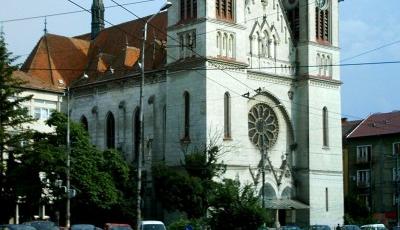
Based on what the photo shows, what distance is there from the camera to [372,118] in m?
91.2

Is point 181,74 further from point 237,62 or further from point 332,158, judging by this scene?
point 332,158

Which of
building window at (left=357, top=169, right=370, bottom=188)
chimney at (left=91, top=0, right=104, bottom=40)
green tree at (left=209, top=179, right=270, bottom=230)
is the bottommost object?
green tree at (left=209, top=179, right=270, bottom=230)

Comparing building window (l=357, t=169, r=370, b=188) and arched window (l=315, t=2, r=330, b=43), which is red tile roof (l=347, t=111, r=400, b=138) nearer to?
building window (l=357, t=169, r=370, b=188)

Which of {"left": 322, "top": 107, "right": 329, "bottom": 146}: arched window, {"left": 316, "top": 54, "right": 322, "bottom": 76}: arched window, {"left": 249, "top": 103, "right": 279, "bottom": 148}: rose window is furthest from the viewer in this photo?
{"left": 316, "top": 54, "right": 322, "bottom": 76}: arched window

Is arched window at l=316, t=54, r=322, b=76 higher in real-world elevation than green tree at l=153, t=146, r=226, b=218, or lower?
higher

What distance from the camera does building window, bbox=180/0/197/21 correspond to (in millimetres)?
65938

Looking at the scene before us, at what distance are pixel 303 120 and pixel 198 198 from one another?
1613 centimetres

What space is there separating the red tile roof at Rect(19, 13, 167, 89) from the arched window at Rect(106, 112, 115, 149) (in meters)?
3.62

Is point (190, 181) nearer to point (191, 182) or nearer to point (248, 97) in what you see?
point (191, 182)

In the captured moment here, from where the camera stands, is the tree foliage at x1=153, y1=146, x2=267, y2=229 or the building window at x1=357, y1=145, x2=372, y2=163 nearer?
the tree foliage at x1=153, y1=146, x2=267, y2=229

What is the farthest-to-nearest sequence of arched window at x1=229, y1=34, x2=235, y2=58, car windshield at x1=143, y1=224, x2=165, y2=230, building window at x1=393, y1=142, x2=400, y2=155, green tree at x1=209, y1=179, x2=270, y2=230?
building window at x1=393, y1=142, x2=400, y2=155 → arched window at x1=229, y1=34, x2=235, y2=58 → car windshield at x1=143, y1=224, x2=165, y2=230 → green tree at x1=209, y1=179, x2=270, y2=230

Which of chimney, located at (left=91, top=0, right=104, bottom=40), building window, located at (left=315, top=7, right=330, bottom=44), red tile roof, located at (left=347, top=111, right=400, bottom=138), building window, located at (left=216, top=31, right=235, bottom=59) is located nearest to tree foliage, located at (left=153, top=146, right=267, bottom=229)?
building window, located at (left=216, top=31, right=235, bottom=59)

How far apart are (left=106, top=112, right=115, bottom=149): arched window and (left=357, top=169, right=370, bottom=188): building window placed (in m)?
26.9

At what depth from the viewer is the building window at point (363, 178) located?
8612 centimetres
